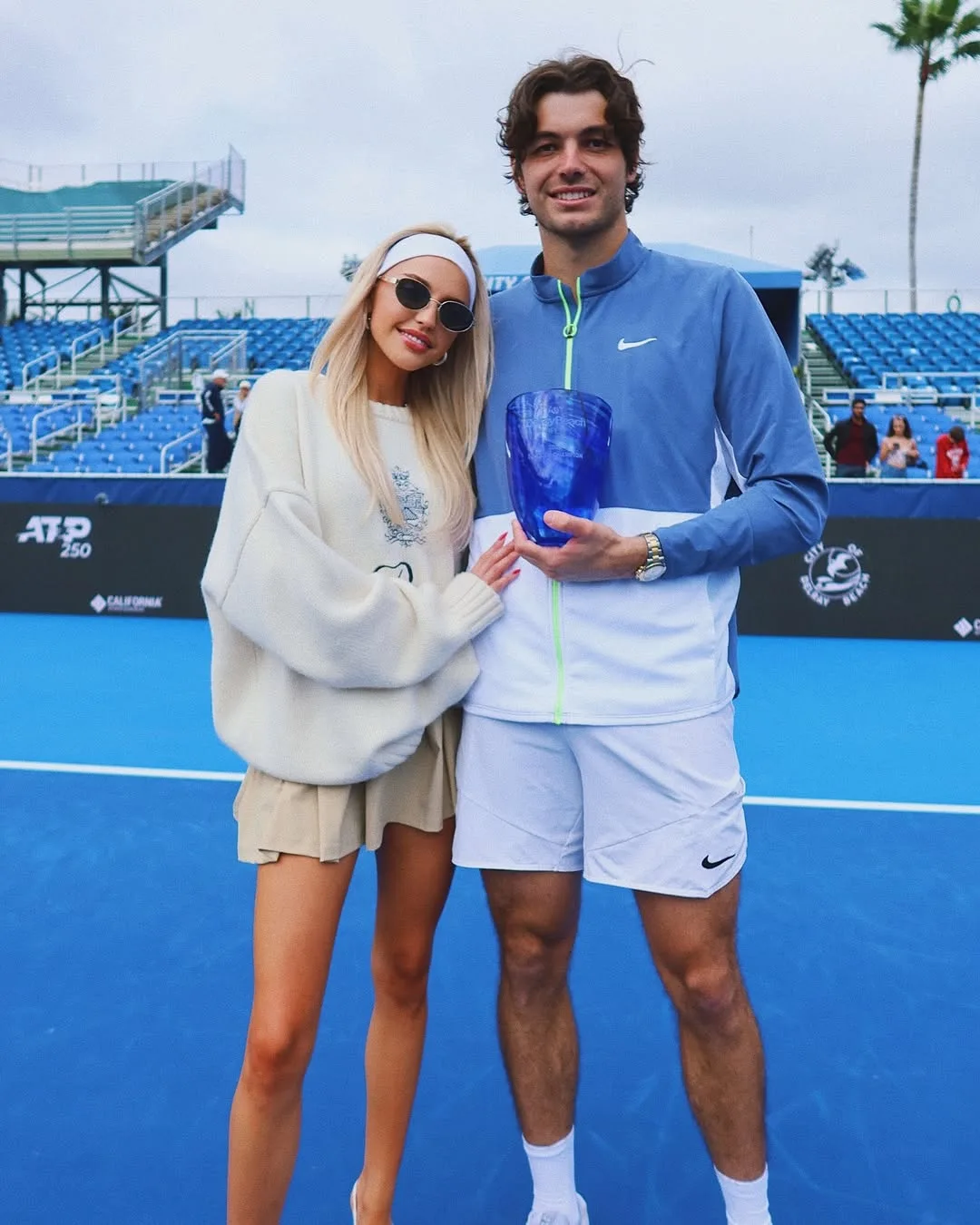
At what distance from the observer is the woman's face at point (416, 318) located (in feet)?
6.27

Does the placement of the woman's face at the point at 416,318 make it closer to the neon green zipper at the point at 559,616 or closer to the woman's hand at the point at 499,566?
the neon green zipper at the point at 559,616

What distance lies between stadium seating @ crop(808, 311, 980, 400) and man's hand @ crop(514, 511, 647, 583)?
13.7 meters

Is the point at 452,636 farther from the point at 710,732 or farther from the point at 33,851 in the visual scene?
the point at 33,851

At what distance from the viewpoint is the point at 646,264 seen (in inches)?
78.0

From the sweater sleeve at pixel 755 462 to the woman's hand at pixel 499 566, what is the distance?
0.28 meters

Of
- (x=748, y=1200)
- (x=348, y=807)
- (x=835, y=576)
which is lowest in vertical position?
(x=748, y=1200)

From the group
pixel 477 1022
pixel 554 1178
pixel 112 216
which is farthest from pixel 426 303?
pixel 112 216

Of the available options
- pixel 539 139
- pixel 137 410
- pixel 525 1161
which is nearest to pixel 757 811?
pixel 525 1161

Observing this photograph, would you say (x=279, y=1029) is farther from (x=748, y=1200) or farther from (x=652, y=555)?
(x=652, y=555)

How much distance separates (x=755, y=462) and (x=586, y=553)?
381 mm

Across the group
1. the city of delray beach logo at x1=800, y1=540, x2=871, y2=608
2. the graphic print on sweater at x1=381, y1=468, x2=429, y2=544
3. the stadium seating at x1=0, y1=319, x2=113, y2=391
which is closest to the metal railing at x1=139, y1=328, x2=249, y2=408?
the stadium seating at x1=0, y1=319, x2=113, y2=391

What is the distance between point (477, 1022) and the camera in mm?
2764

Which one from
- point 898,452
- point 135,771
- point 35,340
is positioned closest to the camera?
point 135,771

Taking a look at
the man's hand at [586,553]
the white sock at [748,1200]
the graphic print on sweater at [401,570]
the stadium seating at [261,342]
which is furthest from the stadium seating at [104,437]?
the white sock at [748,1200]
